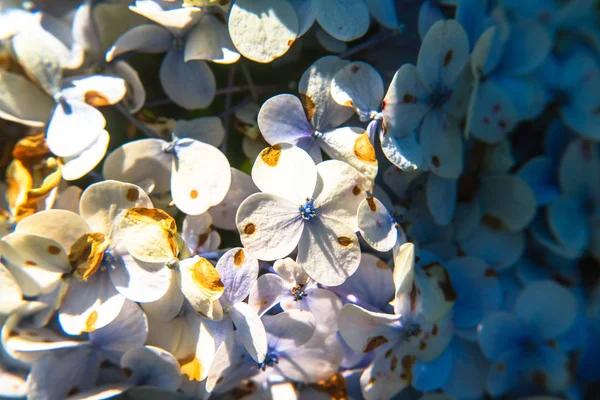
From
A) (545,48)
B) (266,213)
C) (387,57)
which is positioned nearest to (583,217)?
(545,48)

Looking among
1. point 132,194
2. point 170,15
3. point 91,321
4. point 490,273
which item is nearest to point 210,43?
point 170,15

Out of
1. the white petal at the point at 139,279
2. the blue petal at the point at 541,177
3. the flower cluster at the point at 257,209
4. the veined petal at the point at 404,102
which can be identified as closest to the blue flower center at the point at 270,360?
the flower cluster at the point at 257,209

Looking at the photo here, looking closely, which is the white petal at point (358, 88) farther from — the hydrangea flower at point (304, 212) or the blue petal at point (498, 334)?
the blue petal at point (498, 334)

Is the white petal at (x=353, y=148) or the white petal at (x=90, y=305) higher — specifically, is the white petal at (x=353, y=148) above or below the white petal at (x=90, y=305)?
above

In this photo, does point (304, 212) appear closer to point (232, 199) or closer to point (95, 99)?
point (232, 199)

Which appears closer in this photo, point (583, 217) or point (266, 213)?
point (266, 213)

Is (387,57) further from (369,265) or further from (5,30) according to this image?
(5,30)
